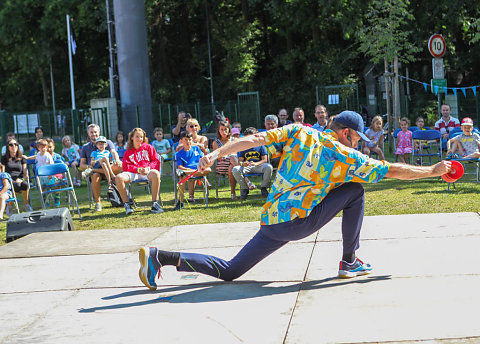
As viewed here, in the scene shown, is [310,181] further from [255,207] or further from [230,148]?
[255,207]

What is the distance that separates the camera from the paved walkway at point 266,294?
4.39 m

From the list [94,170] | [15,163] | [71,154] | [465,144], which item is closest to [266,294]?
[94,170]

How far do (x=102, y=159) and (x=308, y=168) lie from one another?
7298mm

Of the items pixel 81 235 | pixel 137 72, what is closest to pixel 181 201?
pixel 81 235

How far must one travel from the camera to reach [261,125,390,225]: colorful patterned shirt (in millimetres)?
5137

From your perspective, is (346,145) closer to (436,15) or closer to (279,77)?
(436,15)

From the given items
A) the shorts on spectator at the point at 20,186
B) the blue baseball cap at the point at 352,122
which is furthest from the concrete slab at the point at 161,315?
the shorts on spectator at the point at 20,186

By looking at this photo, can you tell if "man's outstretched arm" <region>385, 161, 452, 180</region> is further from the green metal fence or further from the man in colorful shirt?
the green metal fence

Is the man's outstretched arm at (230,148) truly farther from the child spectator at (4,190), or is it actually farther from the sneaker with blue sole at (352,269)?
the child spectator at (4,190)

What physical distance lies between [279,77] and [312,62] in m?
2.60

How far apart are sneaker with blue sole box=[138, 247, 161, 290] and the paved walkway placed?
108 millimetres

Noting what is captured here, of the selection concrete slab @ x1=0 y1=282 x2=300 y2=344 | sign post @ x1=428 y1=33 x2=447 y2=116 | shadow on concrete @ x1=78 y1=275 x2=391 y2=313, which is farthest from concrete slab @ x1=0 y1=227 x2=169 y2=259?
sign post @ x1=428 y1=33 x2=447 y2=116

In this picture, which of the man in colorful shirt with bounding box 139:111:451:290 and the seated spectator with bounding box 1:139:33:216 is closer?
the man in colorful shirt with bounding box 139:111:451:290

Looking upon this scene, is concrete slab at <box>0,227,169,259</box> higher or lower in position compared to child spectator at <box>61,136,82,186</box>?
lower
